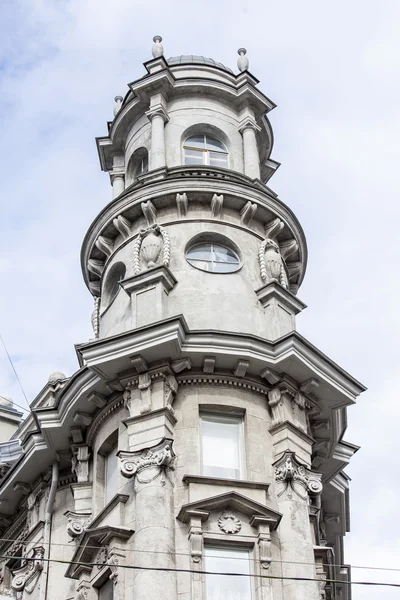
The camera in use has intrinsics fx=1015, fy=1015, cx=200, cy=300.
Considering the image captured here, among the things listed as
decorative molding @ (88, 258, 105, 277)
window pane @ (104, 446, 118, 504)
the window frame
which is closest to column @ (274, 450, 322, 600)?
window pane @ (104, 446, 118, 504)

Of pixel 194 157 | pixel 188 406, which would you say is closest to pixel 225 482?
pixel 188 406

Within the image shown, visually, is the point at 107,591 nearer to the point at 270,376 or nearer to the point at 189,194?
the point at 270,376

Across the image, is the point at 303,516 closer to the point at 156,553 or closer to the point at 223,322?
the point at 156,553

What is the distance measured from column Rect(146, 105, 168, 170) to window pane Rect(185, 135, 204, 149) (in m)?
1.08

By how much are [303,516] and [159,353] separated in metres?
5.60

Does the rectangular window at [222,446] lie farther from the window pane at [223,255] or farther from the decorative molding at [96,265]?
the decorative molding at [96,265]

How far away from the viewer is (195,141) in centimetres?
3509

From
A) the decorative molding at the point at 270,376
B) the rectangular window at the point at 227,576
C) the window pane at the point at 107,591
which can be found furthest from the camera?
the decorative molding at the point at 270,376

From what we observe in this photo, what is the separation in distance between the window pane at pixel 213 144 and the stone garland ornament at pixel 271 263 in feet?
15.8

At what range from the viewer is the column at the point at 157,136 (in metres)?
33.2

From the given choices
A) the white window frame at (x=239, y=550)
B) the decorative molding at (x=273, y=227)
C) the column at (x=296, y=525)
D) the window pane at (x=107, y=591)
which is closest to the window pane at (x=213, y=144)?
the decorative molding at (x=273, y=227)

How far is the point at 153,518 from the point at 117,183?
50.4 feet

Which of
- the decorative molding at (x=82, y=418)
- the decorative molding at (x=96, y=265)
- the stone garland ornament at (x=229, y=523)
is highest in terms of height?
the decorative molding at (x=96, y=265)

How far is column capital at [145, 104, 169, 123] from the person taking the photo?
34688 mm
